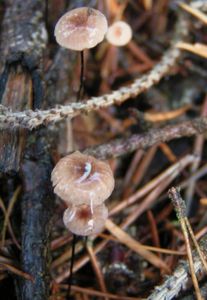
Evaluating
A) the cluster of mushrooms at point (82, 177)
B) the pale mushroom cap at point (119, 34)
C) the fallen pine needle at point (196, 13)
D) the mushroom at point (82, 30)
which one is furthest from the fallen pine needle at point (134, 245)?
the fallen pine needle at point (196, 13)

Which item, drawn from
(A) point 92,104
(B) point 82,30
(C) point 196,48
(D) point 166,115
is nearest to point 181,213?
(A) point 92,104

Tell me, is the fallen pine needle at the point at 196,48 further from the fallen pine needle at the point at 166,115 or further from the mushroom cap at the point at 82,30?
the mushroom cap at the point at 82,30

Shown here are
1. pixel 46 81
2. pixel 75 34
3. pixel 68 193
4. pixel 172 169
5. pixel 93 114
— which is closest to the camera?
pixel 68 193

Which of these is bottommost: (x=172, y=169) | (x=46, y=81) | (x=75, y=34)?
(x=172, y=169)

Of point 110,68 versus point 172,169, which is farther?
point 110,68

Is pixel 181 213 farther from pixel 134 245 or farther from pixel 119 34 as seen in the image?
pixel 119 34

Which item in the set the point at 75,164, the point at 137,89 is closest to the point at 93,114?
the point at 137,89

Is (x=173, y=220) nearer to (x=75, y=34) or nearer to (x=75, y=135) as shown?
(x=75, y=135)

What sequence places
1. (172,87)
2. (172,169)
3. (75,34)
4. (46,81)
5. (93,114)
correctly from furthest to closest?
(172,87), (93,114), (172,169), (46,81), (75,34)
